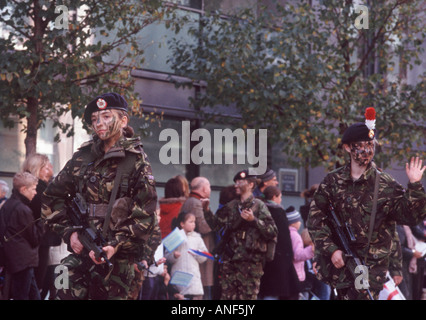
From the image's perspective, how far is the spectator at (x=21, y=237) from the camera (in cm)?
920

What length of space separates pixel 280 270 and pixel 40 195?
310cm

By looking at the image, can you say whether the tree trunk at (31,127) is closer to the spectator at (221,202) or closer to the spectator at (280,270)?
the spectator at (221,202)

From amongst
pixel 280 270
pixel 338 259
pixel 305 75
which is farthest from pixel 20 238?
pixel 305 75

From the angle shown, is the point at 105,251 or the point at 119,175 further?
the point at 119,175

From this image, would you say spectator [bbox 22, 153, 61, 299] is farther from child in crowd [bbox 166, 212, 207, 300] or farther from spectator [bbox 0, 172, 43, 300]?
child in crowd [bbox 166, 212, 207, 300]

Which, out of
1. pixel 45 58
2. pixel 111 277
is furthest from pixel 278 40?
pixel 111 277

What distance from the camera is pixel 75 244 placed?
18.6ft

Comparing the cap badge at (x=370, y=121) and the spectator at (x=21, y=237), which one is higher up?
the cap badge at (x=370, y=121)

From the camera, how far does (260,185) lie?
1122cm

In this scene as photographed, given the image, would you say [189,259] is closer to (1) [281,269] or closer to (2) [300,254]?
(1) [281,269]

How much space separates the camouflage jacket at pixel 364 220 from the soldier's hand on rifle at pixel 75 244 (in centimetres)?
215

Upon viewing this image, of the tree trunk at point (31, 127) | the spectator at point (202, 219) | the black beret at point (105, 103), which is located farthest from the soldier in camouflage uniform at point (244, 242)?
the black beret at point (105, 103)
